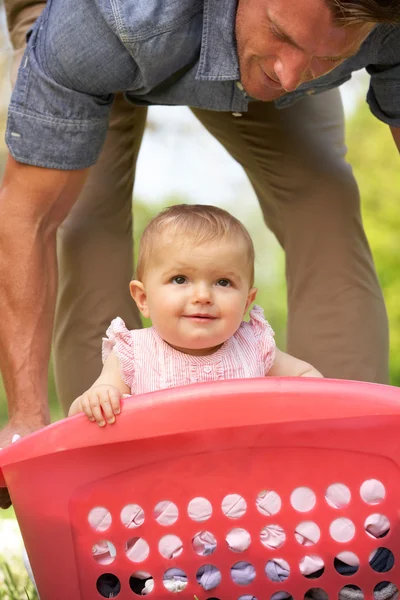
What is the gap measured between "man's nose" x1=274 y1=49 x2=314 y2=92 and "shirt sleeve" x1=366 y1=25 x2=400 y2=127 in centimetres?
26

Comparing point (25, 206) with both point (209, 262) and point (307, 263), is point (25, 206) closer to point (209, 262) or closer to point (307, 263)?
point (209, 262)

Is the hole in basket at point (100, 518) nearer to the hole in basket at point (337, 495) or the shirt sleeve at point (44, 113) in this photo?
the hole in basket at point (337, 495)

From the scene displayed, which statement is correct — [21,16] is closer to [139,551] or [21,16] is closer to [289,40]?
[289,40]

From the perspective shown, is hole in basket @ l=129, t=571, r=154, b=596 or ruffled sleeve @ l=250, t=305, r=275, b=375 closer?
hole in basket @ l=129, t=571, r=154, b=596

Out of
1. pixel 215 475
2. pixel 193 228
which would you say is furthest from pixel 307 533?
pixel 193 228

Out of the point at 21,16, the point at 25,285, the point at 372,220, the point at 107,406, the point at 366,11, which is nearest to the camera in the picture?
the point at 107,406

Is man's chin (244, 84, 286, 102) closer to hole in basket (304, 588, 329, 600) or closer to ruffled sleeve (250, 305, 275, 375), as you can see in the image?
ruffled sleeve (250, 305, 275, 375)

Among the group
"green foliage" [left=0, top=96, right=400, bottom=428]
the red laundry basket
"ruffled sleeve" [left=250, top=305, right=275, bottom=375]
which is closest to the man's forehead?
"ruffled sleeve" [left=250, top=305, right=275, bottom=375]

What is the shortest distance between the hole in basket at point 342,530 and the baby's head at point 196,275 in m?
0.34

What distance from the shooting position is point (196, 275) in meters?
1.35

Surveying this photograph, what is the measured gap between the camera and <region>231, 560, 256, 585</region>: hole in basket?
1.14m

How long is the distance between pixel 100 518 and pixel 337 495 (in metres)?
0.30

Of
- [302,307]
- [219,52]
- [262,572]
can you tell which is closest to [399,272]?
[302,307]

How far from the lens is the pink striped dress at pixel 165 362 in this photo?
1.39 metres
